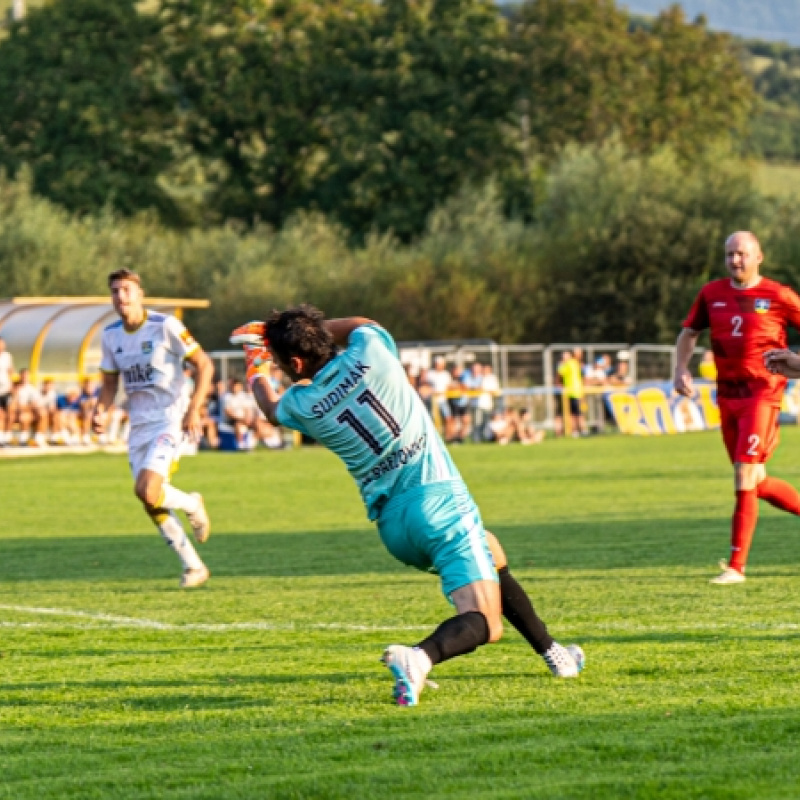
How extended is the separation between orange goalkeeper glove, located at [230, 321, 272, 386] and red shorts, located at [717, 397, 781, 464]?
4754mm

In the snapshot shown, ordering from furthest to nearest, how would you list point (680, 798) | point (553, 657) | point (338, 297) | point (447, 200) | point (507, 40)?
point (507, 40) → point (447, 200) → point (338, 297) → point (553, 657) → point (680, 798)

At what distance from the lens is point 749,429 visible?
37.7 feet

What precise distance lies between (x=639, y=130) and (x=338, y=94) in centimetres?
1293

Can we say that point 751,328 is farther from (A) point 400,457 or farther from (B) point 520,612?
(A) point 400,457

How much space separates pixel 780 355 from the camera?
8.38m

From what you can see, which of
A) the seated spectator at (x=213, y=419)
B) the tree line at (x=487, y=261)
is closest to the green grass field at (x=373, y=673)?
the seated spectator at (x=213, y=419)

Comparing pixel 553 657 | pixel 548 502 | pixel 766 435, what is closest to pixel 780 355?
pixel 553 657

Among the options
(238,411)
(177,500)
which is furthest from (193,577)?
(238,411)

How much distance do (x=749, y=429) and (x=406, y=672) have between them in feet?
17.8

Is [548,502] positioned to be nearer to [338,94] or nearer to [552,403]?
[552,403]

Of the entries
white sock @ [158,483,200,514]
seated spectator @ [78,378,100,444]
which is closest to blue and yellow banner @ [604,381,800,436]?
seated spectator @ [78,378,100,444]

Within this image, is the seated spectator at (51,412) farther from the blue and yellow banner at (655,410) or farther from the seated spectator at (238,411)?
the blue and yellow banner at (655,410)

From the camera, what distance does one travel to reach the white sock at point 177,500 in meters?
12.2

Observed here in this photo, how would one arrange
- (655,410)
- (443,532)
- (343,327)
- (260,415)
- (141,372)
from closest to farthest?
(443,532) < (343,327) < (141,372) < (260,415) < (655,410)
